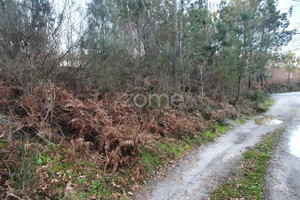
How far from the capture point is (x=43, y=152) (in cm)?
388

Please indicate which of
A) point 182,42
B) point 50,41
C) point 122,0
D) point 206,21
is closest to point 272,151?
point 50,41

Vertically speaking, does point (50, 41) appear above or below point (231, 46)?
below

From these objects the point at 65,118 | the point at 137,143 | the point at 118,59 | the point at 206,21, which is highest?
the point at 206,21

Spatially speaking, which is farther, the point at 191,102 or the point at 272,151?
the point at 191,102

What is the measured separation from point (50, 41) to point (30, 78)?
140 cm

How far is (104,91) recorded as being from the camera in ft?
27.3

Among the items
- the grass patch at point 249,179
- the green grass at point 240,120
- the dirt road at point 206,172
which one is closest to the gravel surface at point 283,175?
the dirt road at point 206,172

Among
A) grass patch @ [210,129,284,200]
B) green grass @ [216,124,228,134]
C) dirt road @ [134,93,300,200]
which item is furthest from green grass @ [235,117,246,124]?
grass patch @ [210,129,284,200]

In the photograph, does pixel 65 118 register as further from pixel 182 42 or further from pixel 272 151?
pixel 182 42

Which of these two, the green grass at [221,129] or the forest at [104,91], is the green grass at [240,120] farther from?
the green grass at [221,129]

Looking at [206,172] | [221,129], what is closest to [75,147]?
[206,172]

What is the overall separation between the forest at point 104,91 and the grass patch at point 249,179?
1660mm

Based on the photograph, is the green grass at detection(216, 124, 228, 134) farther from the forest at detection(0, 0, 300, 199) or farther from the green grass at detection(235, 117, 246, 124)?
the green grass at detection(235, 117, 246, 124)

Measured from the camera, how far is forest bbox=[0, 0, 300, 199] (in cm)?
369
